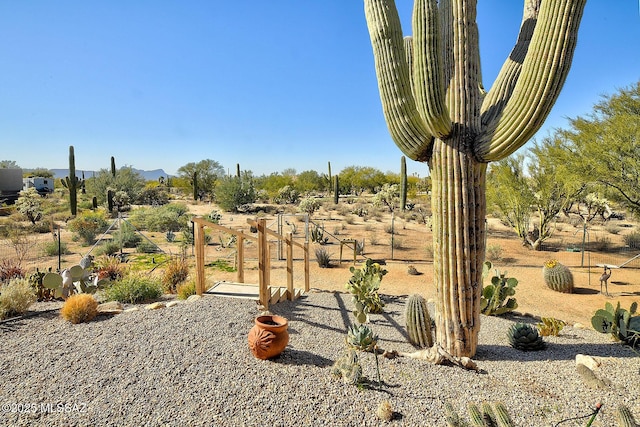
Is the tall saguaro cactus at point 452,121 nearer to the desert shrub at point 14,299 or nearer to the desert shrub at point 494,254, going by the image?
the desert shrub at point 14,299

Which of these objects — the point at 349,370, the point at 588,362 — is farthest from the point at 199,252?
the point at 588,362

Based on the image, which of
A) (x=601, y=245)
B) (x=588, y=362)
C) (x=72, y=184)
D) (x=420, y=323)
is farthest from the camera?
(x=72, y=184)

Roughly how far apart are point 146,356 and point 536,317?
279 inches

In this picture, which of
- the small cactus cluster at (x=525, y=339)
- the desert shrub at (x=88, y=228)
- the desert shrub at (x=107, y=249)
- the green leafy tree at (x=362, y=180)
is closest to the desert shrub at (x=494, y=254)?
Result: the small cactus cluster at (x=525, y=339)

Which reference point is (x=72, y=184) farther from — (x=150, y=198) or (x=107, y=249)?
(x=107, y=249)

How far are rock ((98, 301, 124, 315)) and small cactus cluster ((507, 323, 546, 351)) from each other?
240 inches

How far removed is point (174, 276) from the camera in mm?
8594

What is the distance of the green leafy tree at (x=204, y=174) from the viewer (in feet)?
143

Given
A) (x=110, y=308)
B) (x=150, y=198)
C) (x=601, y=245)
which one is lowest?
(x=601, y=245)

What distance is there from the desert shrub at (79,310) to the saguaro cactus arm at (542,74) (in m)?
6.15

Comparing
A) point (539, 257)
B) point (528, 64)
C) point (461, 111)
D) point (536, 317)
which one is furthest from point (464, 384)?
point (539, 257)

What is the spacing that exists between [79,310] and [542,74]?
6.83 meters

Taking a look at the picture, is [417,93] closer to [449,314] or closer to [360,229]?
[449,314]

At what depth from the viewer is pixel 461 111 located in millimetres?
4324
